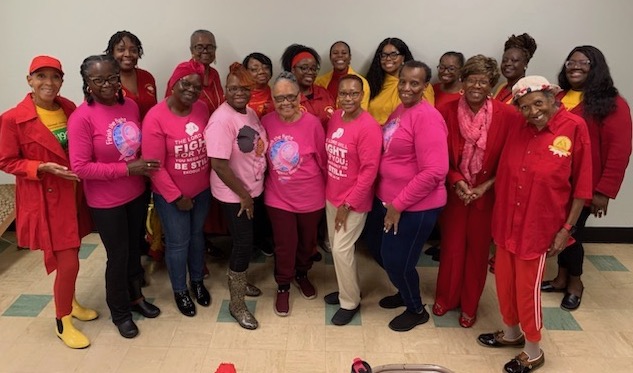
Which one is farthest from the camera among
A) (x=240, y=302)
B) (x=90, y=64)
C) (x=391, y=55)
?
(x=391, y=55)

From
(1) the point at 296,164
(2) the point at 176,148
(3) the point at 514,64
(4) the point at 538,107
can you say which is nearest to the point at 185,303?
(2) the point at 176,148

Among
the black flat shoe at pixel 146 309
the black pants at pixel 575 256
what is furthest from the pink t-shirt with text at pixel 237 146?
the black pants at pixel 575 256

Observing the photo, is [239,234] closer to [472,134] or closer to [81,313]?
[81,313]

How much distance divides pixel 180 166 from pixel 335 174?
81cm

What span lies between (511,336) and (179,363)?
175cm

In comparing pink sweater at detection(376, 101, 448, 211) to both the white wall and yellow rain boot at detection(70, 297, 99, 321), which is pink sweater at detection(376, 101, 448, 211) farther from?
yellow rain boot at detection(70, 297, 99, 321)

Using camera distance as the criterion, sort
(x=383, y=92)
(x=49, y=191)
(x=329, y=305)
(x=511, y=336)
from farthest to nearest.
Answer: (x=383, y=92), (x=329, y=305), (x=511, y=336), (x=49, y=191)

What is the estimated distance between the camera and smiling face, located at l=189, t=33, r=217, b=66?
3166 mm

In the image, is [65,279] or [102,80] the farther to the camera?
[65,279]

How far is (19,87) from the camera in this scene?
3.75 m

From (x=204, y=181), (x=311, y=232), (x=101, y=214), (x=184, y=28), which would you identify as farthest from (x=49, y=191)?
(x=184, y=28)

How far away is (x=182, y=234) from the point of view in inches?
111

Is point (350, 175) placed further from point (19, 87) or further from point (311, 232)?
point (19, 87)

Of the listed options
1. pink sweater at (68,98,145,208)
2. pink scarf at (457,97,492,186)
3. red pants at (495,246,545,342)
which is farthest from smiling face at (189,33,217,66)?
red pants at (495,246,545,342)
